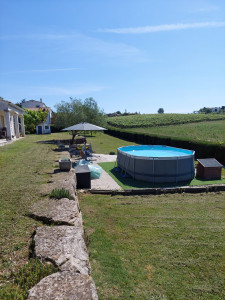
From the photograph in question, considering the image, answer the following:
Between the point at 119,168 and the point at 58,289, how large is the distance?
34.1 feet

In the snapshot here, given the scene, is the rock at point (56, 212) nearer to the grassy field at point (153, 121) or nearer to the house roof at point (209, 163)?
the house roof at point (209, 163)

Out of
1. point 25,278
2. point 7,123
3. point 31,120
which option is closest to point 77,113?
point 7,123

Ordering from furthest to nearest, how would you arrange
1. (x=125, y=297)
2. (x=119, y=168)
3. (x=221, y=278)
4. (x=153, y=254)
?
(x=119, y=168) → (x=153, y=254) → (x=221, y=278) → (x=125, y=297)

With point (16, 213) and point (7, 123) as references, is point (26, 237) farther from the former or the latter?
point (7, 123)

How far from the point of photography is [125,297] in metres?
3.14

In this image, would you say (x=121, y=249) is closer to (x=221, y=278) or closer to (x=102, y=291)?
(x=102, y=291)

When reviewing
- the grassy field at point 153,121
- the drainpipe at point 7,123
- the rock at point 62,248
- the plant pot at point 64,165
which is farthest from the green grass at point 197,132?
the rock at point 62,248

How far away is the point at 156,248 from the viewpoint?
4.50 m

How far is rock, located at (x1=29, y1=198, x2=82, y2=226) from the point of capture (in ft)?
12.5

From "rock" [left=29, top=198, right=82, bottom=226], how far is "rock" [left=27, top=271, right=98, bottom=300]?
4.63ft

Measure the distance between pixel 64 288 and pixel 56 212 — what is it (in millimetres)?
2010

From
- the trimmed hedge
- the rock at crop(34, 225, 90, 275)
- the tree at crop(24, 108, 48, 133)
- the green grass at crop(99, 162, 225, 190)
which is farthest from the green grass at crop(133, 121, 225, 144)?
the rock at crop(34, 225, 90, 275)

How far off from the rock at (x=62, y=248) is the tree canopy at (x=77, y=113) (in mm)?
20337

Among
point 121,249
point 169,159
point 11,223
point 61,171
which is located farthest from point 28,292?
point 169,159
